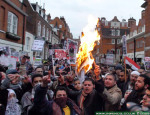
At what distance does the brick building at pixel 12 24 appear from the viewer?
16219 millimetres

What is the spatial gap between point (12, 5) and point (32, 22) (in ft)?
33.0

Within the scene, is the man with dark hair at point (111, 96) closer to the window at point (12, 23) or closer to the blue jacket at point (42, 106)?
the blue jacket at point (42, 106)

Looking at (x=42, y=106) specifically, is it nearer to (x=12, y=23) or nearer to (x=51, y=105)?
(x=51, y=105)

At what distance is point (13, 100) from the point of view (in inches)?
142

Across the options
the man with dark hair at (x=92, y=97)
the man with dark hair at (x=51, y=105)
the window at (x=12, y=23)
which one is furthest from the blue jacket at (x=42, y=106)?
the window at (x=12, y=23)

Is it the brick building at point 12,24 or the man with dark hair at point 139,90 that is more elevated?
the brick building at point 12,24

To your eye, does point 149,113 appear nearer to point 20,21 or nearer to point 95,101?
point 95,101

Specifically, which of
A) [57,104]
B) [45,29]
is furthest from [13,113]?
[45,29]

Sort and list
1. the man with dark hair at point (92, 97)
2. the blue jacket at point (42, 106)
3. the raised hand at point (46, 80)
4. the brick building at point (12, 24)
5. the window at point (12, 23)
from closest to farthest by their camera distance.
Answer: the raised hand at point (46, 80) < the blue jacket at point (42, 106) < the man with dark hair at point (92, 97) < the brick building at point (12, 24) < the window at point (12, 23)

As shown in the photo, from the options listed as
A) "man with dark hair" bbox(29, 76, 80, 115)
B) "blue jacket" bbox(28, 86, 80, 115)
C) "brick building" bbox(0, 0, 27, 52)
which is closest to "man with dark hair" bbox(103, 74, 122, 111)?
"man with dark hair" bbox(29, 76, 80, 115)

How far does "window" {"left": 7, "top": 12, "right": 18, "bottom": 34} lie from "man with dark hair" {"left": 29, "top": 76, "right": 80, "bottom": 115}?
52.0ft

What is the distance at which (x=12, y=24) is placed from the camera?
18.2 meters

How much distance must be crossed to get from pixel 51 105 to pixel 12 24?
54.5 ft

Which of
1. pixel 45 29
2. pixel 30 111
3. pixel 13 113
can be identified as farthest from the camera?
pixel 45 29
